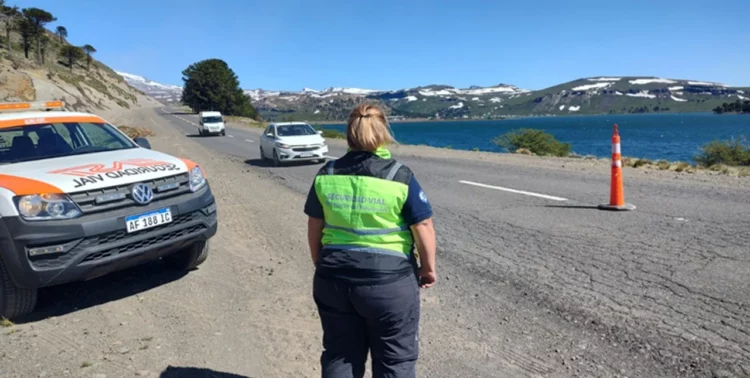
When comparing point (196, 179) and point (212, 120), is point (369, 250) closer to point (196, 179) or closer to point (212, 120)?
point (196, 179)

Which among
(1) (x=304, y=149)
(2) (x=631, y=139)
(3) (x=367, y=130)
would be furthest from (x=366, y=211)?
(2) (x=631, y=139)

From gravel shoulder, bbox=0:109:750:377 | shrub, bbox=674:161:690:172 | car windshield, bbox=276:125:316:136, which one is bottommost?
gravel shoulder, bbox=0:109:750:377

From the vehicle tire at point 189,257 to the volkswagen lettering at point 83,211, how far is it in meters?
0.01

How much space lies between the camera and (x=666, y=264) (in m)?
5.13

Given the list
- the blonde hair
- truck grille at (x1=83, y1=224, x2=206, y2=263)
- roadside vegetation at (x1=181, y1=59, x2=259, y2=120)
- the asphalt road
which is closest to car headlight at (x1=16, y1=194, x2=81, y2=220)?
truck grille at (x1=83, y1=224, x2=206, y2=263)

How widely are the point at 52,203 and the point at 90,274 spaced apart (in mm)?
656

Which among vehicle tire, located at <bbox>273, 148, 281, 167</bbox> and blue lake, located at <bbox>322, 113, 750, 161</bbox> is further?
blue lake, located at <bbox>322, 113, 750, 161</bbox>

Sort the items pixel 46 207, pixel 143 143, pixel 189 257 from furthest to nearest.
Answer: pixel 143 143, pixel 189 257, pixel 46 207

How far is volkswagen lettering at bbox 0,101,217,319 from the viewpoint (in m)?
4.18

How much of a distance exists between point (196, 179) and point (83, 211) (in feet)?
4.04

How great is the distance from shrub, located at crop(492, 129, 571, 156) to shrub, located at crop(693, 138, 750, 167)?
271 inches

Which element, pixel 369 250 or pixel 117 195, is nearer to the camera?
pixel 369 250

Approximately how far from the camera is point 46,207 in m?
4.23

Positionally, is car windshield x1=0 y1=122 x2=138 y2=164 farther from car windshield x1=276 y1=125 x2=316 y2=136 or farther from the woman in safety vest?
car windshield x1=276 y1=125 x2=316 y2=136
